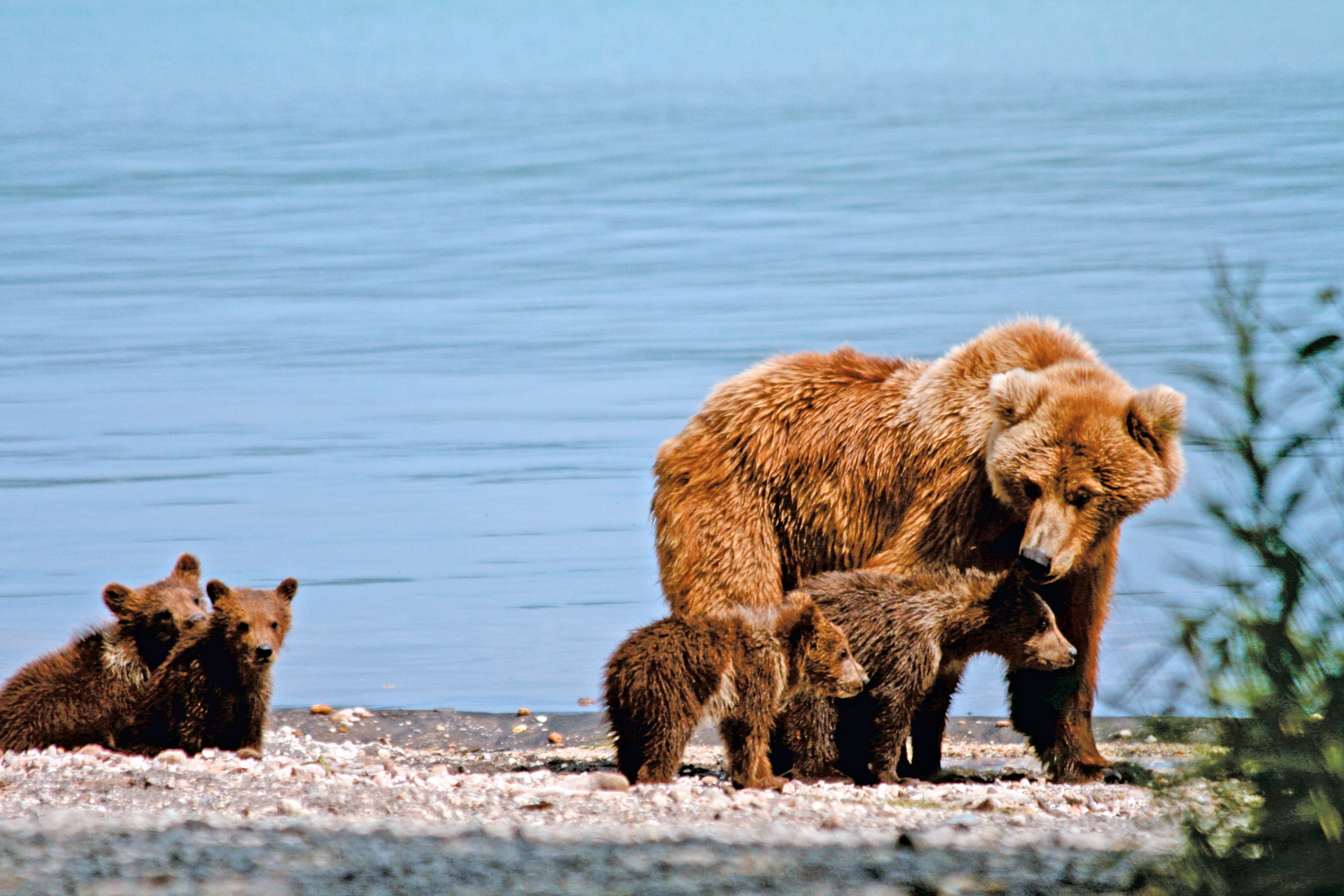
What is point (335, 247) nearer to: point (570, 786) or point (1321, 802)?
point (570, 786)

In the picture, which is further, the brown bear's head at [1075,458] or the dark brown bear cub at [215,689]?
the dark brown bear cub at [215,689]

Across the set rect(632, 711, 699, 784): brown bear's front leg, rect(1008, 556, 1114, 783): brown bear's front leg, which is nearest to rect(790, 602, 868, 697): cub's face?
rect(632, 711, 699, 784): brown bear's front leg

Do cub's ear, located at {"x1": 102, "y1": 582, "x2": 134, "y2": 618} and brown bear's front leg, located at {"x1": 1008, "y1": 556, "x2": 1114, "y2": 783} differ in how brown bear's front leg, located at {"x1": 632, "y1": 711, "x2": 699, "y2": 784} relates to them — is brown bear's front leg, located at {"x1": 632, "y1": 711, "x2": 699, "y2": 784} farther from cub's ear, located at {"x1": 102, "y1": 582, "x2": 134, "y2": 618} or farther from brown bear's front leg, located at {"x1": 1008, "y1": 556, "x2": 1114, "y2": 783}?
cub's ear, located at {"x1": 102, "y1": 582, "x2": 134, "y2": 618}

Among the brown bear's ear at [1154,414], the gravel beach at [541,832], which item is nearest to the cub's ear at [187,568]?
the gravel beach at [541,832]

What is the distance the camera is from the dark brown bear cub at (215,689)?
24.8 ft

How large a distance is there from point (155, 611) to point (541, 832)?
3447 mm

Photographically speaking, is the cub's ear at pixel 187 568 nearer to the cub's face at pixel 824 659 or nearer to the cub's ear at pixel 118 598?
the cub's ear at pixel 118 598

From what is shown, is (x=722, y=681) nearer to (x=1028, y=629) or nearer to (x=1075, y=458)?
(x=1028, y=629)

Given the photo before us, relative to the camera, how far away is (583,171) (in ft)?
189

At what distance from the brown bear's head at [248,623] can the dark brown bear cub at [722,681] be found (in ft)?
5.73

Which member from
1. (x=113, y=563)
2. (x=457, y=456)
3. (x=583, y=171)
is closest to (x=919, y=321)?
(x=457, y=456)

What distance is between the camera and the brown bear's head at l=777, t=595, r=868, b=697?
22.1 feet

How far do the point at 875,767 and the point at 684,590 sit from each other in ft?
3.66

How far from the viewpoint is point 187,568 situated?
27.0 ft
